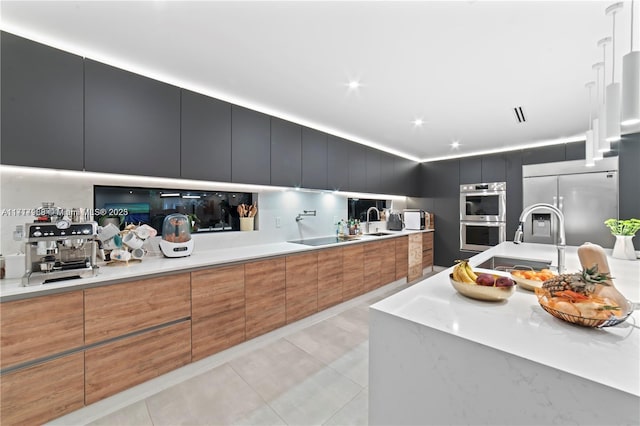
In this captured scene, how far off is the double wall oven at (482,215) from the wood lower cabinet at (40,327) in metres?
5.23

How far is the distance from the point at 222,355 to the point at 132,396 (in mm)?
604

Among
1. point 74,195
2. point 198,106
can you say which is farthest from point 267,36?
point 74,195

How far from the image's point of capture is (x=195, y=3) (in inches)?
52.9

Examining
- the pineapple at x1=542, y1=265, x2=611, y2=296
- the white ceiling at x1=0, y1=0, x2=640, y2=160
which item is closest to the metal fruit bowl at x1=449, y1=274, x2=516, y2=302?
the pineapple at x1=542, y1=265, x2=611, y2=296

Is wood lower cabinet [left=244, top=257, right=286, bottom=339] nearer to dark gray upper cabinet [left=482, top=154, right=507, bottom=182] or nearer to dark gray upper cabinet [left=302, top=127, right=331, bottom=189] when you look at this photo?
dark gray upper cabinet [left=302, top=127, right=331, bottom=189]

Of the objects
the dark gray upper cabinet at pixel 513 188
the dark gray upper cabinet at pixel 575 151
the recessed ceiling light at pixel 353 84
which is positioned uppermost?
the recessed ceiling light at pixel 353 84

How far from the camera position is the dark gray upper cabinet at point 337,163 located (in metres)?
3.40

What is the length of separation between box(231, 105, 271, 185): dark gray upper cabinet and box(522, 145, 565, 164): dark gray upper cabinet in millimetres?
4141

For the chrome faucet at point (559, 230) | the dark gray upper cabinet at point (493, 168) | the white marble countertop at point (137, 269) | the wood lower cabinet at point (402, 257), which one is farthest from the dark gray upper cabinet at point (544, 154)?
the white marble countertop at point (137, 269)

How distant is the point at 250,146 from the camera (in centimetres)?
257

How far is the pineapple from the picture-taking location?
0.91 m

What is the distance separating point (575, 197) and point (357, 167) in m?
3.10

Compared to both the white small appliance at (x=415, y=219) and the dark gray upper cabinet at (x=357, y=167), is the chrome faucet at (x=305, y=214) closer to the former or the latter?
the dark gray upper cabinet at (x=357, y=167)

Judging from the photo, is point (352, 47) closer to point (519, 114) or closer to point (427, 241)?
point (519, 114)
